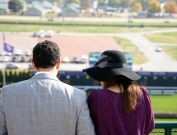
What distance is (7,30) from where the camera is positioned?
130 feet

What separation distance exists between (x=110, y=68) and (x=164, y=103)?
1650 centimetres

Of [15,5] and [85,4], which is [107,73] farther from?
[85,4]

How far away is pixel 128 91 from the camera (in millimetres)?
2260

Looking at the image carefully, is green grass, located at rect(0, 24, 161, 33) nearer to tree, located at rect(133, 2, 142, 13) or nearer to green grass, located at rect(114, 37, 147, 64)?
green grass, located at rect(114, 37, 147, 64)

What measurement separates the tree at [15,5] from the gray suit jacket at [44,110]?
47106 millimetres

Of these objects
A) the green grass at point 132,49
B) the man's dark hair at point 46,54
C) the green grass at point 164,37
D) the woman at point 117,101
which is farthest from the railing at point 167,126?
the green grass at point 164,37

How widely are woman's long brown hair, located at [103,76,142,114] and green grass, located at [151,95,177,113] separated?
46.6 feet

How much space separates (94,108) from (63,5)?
52.7m

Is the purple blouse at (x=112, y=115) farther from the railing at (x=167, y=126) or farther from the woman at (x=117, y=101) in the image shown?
the railing at (x=167, y=126)

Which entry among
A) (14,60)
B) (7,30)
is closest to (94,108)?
(14,60)

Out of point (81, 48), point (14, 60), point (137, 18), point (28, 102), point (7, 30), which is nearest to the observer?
point (28, 102)

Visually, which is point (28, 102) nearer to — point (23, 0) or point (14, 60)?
point (14, 60)

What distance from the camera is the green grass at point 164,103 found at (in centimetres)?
1694

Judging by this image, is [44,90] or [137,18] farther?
[137,18]
